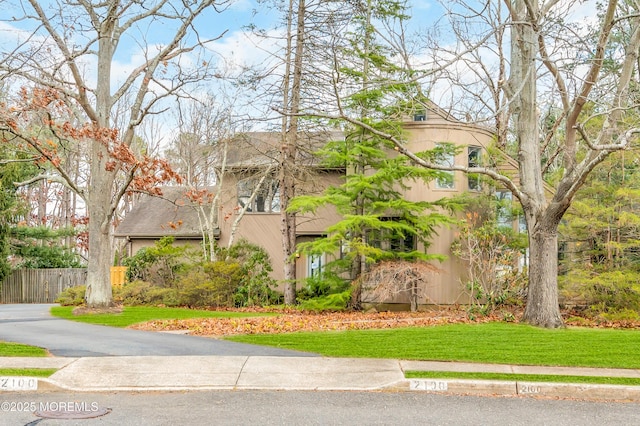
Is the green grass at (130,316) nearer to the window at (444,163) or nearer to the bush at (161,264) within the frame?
the bush at (161,264)

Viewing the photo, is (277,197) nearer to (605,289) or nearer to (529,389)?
(605,289)

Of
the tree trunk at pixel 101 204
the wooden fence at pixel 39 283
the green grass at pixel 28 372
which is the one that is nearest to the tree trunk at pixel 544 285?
the green grass at pixel 28 372

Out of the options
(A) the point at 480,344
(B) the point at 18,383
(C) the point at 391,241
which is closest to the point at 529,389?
(A) the point at 480,344

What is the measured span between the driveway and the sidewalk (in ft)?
2.13

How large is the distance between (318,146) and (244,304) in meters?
6.78

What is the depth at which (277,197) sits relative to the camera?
1081 inches

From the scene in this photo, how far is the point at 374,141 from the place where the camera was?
19797 mm

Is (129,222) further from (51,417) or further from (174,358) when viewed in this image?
(51,417)

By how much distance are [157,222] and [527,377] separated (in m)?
23.3

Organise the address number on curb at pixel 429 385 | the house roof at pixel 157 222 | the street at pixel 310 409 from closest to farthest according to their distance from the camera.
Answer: the street at pixel 310 409, the address number on curb at pixel 429 385, the house roof at pixel 157 222

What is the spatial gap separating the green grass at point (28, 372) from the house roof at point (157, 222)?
18510mm

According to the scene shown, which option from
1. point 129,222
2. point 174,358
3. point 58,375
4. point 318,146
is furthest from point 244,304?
point 58,375

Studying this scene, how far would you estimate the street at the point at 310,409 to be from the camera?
7.23m

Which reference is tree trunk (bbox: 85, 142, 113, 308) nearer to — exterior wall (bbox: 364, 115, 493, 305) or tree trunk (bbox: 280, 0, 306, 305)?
tree trunk (bbox: 280, 0, 306, 305)
